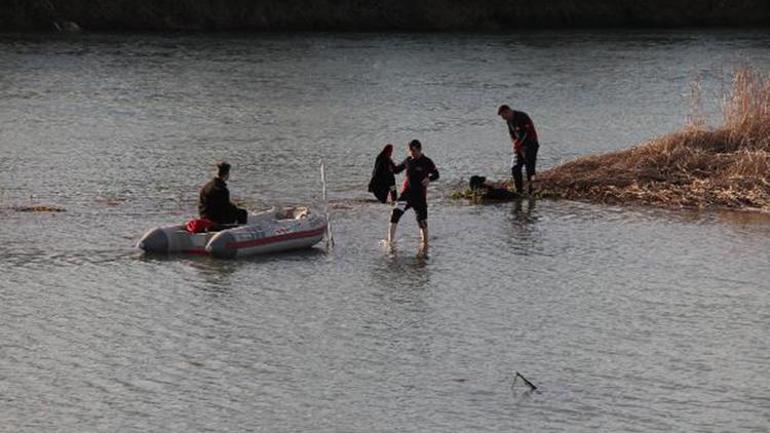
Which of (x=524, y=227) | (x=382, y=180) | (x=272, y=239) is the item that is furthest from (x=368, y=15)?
(x=272, y=239)

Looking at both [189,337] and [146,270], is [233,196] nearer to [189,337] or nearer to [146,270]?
[146,270]

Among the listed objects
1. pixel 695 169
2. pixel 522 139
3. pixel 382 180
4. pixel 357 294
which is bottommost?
pixel 357 294

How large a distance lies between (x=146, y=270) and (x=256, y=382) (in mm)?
5714

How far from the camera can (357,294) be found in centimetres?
2169

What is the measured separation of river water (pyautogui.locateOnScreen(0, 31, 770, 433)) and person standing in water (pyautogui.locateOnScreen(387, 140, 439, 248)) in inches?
22.0

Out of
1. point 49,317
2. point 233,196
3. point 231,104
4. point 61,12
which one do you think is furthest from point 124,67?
point 49,317

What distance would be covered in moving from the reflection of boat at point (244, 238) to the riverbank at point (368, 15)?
3574cm

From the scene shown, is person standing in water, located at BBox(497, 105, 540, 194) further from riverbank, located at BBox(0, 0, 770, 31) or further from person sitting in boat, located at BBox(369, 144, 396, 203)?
riverbank, located at BBox(0, 0, 770, 31)

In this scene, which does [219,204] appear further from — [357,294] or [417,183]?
[357,294]

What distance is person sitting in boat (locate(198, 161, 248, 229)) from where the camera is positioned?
23.5m

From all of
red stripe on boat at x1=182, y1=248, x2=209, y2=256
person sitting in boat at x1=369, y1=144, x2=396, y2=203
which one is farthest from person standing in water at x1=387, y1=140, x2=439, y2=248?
red stripe on boat at x1=182, y1=248, x2=209, y2=256

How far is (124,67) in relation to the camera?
48938 millimetres

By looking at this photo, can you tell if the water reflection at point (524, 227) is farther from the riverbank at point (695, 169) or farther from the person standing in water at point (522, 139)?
the riverbank at point (695, 169)

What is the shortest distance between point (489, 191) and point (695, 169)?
3704mm
